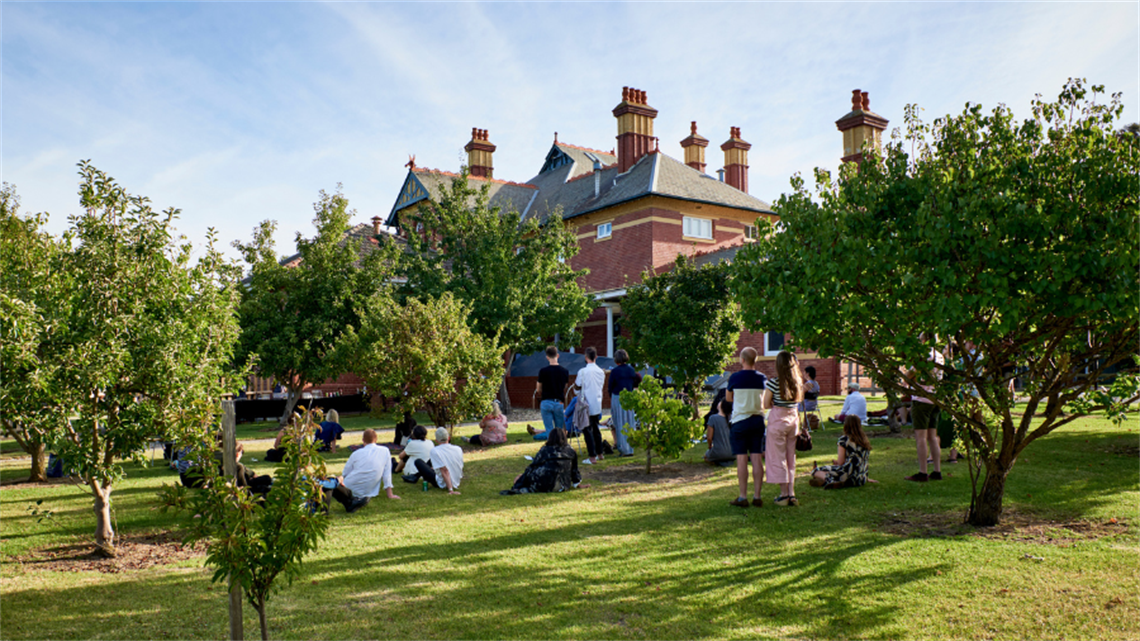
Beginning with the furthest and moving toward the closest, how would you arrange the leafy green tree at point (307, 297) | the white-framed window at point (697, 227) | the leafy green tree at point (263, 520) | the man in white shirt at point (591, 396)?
the white-framed window at point (697, 227)
the leafy green tree at point (307, 297)
the man in white shirt at point (591, 396)
the leafy green tree at point (263, 520)

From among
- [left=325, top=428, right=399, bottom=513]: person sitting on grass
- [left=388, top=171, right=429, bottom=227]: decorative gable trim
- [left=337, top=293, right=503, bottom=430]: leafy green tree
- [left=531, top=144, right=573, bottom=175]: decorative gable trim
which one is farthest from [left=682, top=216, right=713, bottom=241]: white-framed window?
[left=325, top=428, right=399, bottom=513]: person sitting on grass

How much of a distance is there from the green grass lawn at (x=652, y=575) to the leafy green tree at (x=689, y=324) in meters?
5.59

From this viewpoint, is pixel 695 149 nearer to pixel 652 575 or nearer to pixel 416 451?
pixel 416 451

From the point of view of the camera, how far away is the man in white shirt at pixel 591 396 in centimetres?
1246

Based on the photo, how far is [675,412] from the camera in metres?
10.8

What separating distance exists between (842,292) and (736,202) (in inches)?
1021

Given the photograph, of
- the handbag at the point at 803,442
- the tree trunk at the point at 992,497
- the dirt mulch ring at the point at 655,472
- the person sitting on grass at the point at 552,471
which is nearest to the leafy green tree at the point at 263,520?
the person sitting on grass at the point at 552,471

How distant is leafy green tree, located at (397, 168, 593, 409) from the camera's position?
21312 millimetres

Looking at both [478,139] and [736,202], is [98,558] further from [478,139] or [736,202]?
[478,139]

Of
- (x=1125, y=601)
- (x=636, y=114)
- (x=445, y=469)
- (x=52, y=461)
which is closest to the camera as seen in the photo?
(x=1125, y=601)

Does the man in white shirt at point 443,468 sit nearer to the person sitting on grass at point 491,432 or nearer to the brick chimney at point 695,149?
the person sitting on grass at point 491,432

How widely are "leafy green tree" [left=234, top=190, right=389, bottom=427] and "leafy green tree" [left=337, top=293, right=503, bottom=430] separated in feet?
16.7

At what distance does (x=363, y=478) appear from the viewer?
361 inches

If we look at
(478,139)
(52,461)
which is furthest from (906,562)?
(478,139)
